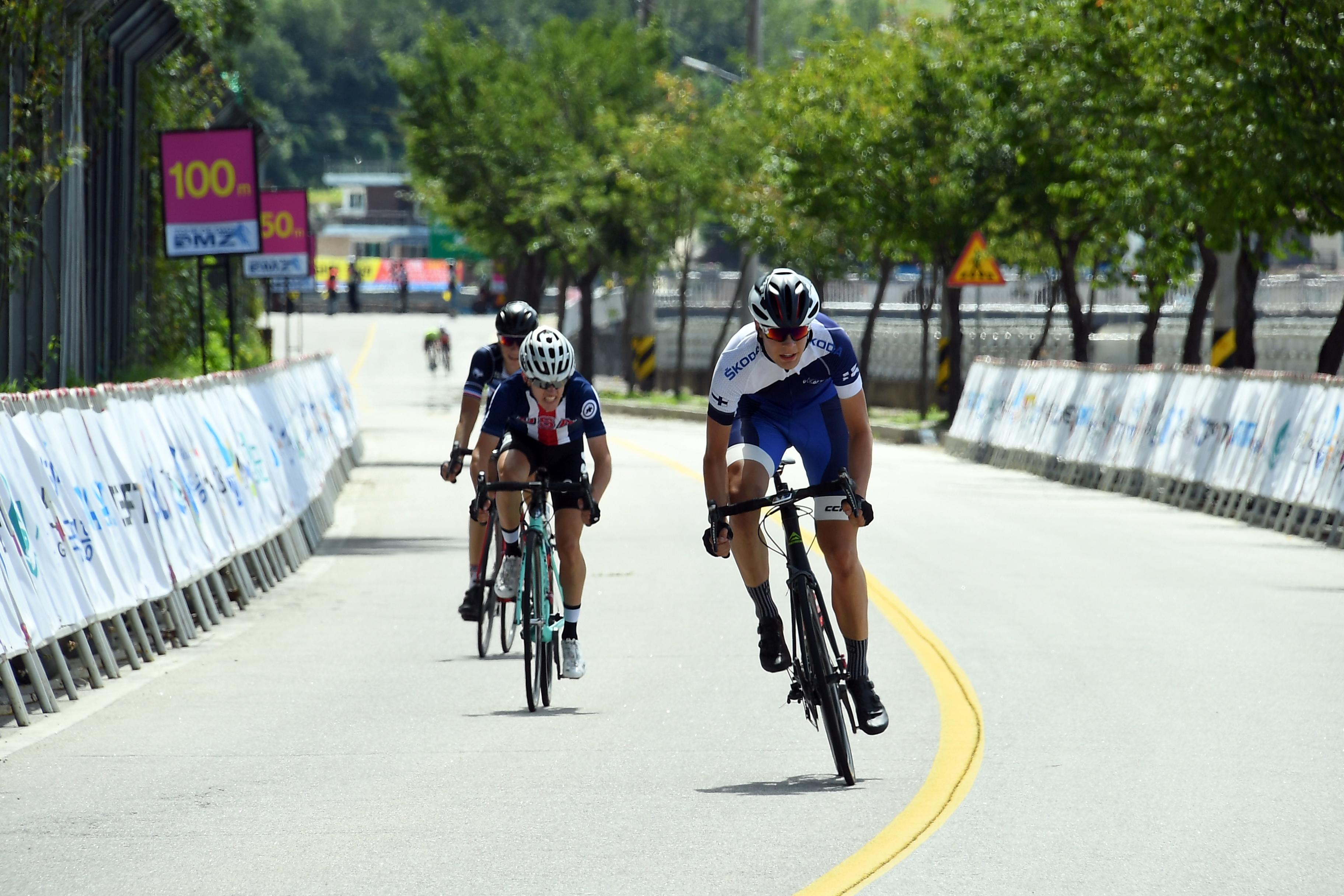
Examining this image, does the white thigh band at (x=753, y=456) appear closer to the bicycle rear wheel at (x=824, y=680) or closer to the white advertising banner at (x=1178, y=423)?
the bicycle rear wheel at (x=824, y=680)

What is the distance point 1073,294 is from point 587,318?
22.8m

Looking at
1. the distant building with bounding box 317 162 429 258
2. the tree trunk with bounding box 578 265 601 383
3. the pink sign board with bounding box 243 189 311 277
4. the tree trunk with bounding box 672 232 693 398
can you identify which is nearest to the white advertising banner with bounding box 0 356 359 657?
the pink sign board with bounding box 243 189 311 277

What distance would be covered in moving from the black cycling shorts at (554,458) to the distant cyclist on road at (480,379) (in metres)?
0.68

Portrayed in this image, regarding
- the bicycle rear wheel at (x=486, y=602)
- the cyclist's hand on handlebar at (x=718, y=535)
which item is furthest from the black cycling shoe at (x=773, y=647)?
the bicycle rear wheel at (x=486, y=602)

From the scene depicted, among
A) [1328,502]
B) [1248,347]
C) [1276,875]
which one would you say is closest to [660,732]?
Answer: [1276,875]

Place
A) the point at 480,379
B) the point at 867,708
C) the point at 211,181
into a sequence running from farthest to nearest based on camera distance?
the point at 211,181
the point at 480,379
the point at 867,708

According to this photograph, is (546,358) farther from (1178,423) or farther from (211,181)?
(1178,423)

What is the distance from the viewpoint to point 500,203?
59.2 meters

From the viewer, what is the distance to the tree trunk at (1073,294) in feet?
119

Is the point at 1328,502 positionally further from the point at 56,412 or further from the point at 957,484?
the point at 56,412

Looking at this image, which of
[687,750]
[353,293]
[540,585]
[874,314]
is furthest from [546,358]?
[353,293]

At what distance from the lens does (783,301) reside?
773 cm

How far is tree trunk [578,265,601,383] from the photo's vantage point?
57.4 m

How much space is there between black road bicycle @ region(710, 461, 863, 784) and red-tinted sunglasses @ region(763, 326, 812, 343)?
49 cm
